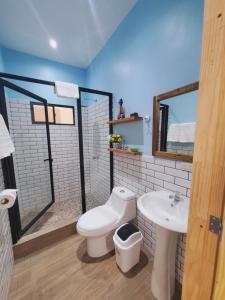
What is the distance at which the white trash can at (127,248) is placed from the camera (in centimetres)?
133

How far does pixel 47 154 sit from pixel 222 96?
2439mm

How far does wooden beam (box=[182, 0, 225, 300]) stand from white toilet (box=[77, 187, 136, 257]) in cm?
103

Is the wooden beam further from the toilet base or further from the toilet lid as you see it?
the toilet base

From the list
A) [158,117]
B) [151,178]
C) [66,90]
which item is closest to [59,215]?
[151,178]

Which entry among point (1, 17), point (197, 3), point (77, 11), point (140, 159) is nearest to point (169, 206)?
point (140, 159)

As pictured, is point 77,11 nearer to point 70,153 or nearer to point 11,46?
point 11,46

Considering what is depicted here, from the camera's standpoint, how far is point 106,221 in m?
1.51

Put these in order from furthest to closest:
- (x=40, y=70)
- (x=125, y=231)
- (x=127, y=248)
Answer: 1. (x=40, y=70)
2. (x=125, y=231)
3. (x=127, y=248)

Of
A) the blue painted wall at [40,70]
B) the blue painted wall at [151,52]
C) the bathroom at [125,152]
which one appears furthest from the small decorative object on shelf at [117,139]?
the blue painted wall at [40,70]

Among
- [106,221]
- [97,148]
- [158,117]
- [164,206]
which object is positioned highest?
[158,117]

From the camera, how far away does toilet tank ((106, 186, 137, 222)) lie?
161cm

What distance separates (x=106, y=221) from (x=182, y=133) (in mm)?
1212

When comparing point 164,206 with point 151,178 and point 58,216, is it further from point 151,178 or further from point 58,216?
point 58,216

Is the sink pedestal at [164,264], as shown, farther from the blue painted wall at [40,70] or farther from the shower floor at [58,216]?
the blue painted wall at [40,70]
